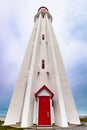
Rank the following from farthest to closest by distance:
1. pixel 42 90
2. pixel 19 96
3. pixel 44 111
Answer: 1. pixel 19 96
2. pixel 42 90
3. pixel 44 111

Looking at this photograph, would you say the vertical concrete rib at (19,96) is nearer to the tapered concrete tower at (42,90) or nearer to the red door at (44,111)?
the tapered concrete tower at (42,90)

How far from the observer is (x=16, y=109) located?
14.6 metres

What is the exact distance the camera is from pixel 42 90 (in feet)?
44.8

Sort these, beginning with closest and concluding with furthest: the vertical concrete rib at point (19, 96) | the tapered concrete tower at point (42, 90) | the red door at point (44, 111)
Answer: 1. the red door at point (44, 111)
2. the tapered concrete tower at point (42, 90)
3. the vertical concrete rib at point (19, 96)

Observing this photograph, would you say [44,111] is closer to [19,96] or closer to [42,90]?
[42,90]

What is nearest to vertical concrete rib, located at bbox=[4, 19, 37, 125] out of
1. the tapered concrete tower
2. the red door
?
the tapered concrete tower

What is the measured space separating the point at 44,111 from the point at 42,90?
1.97m

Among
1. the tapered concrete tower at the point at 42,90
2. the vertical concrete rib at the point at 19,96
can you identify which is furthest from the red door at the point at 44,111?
the vertical concrete rib at the point at 19,96

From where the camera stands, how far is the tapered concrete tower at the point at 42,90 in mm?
13062

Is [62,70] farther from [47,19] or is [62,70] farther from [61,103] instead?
[47,19]

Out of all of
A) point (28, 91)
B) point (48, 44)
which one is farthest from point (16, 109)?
point (48, 44)

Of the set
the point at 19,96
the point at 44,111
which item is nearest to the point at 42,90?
the point at 44,111

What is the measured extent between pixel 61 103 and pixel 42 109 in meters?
1.90

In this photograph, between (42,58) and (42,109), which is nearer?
(42,109)
